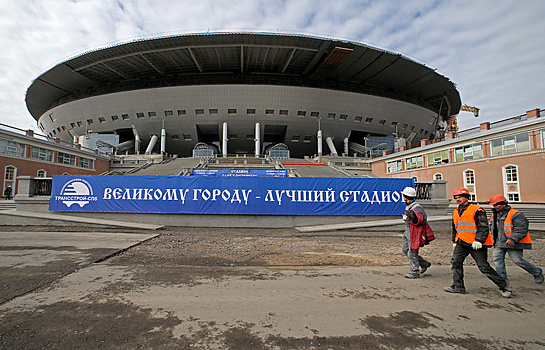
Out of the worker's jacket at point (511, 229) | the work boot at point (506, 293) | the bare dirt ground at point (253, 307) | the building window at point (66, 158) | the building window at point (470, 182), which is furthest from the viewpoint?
the building window at point (66, 158)

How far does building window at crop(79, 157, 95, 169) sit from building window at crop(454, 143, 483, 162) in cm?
5140

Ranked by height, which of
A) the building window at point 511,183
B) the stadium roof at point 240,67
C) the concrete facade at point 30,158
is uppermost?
the stadium roof at point 240,67

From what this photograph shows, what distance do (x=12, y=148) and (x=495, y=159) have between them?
51980 millimetres

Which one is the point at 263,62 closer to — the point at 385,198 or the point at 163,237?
the point at 385,198

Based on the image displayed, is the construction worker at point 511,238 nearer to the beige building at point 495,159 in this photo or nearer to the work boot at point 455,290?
the work boot at point 455,290

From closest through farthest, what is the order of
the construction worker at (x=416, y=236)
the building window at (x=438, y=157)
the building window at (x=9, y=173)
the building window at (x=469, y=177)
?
the construction worker at (x=416, y=236)
the building window at (x=9, y=173)
the building window at (x=469, y=177)
the building window at (x=438, y=157)

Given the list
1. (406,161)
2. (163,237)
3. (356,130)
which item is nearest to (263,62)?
(356,130)

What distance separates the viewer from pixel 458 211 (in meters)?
4.75

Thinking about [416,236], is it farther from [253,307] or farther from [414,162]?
[414,162]

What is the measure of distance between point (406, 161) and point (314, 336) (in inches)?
1735

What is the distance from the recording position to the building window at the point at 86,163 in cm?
3881

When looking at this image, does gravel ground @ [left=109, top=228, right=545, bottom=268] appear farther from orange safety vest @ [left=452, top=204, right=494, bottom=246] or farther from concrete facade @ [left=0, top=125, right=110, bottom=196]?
concrete facade @ [left=0, top=125, right=110, bottom=196]

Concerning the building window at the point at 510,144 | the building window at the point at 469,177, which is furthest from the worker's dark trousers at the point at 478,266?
the building window at the point at 469,177

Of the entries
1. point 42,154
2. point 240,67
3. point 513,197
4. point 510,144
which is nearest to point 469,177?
point 513,197
